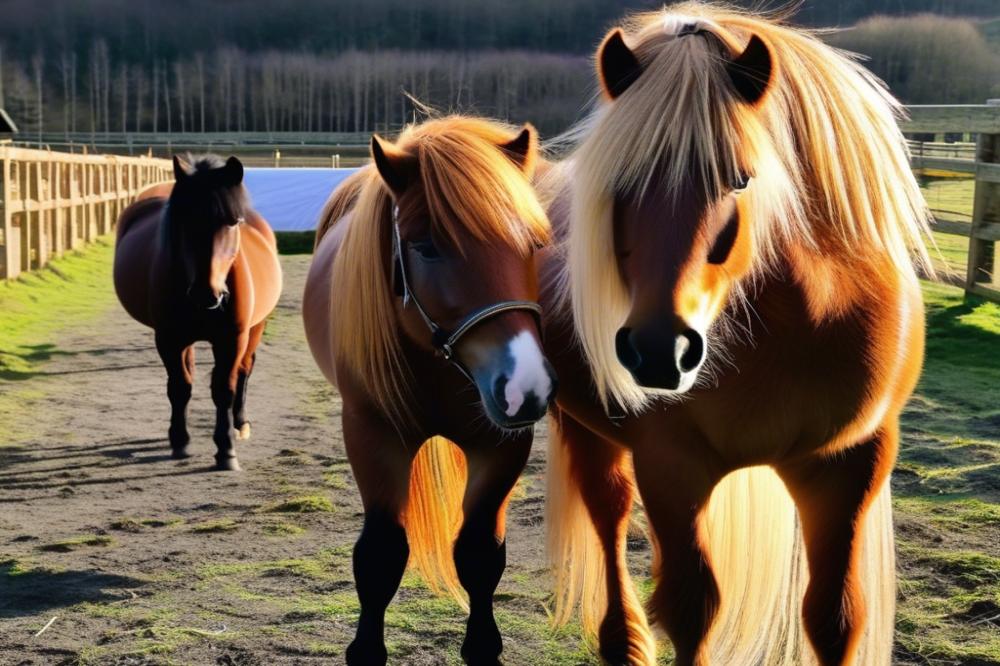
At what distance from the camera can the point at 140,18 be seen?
47.2m

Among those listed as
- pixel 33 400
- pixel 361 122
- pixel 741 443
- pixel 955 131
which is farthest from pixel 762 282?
pixel 361 122

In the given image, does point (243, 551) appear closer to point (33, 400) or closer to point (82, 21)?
point (33, 400)

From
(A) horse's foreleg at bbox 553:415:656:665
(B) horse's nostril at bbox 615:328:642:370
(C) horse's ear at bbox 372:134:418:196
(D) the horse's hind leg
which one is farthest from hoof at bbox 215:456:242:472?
(B) horse's nostril at bbox 615:328:642:370

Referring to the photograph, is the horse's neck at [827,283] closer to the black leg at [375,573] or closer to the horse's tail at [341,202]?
the black leg at [375,573]

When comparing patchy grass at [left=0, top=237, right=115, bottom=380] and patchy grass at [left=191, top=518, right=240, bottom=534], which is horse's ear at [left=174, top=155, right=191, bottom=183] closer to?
patchy grass at [left=191, top=518, right=240, bottom=534]

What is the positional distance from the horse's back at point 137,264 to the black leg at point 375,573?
4203 mm

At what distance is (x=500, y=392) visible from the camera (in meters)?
2.23

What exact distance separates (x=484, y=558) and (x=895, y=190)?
1515mm

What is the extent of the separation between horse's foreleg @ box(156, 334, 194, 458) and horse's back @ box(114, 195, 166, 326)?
377mm

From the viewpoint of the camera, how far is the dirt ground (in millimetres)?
3279

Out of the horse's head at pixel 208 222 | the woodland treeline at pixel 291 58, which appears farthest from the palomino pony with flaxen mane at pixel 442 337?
the woodland treeline at pixel 291 58

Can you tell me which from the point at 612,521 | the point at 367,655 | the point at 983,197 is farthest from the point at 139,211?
the point at 983,197

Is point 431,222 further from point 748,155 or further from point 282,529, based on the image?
point 282,529

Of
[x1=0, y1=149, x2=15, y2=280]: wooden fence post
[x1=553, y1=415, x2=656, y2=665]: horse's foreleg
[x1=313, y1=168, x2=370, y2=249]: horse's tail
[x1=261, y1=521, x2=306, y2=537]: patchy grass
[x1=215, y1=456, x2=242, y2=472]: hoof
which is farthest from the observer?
[x1=0, y1=149, x2=15, y2=280]: wooden fence post
